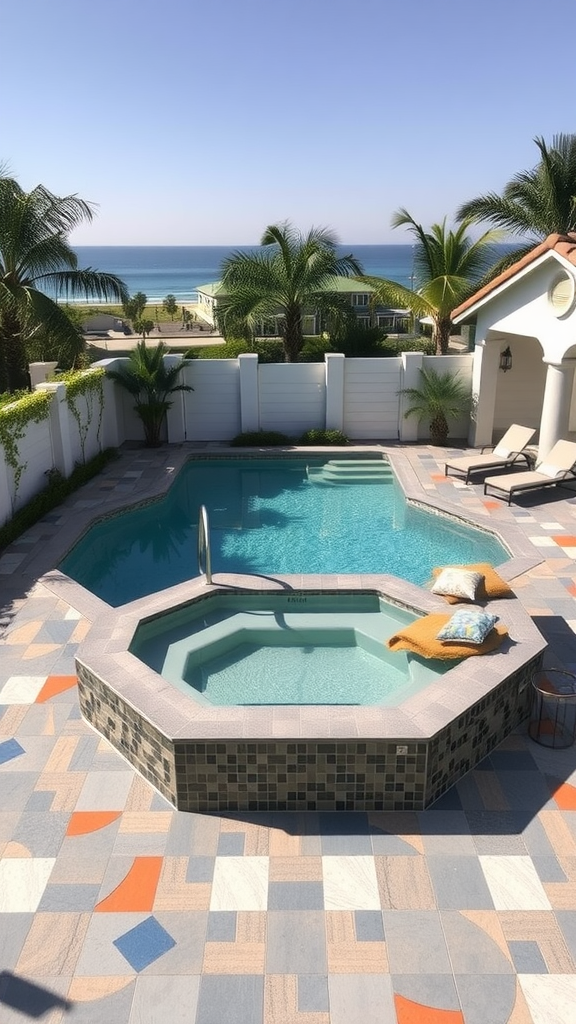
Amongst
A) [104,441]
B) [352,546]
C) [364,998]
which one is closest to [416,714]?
[364,998]

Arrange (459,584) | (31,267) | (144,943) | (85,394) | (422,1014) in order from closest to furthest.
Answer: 1. (422,1014)
2. (144,943)
3. (459,584)
4. (85,394)
5. (31,267)

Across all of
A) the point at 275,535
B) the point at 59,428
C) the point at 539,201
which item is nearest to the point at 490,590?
the point at 275,535

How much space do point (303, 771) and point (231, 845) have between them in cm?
86

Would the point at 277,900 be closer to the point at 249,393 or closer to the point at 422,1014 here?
the point at 422,1014

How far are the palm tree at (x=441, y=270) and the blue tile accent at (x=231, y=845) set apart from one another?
54.8 ft

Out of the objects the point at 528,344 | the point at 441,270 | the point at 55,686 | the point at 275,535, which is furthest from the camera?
the point at 441,270

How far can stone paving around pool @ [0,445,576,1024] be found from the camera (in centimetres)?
469

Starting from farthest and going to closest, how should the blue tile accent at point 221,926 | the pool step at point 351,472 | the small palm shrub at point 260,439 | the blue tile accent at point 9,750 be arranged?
the small palm shrub at point 260,439 → the pool step at point 351,472 → the blue tile accent at point 9,750 → the blue tile accent at point 221,926

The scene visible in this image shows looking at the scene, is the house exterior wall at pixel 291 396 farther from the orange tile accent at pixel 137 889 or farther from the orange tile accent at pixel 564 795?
the orange tile accent at pixel 137 889

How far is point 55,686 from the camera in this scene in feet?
27.0

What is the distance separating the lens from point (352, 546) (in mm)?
13164

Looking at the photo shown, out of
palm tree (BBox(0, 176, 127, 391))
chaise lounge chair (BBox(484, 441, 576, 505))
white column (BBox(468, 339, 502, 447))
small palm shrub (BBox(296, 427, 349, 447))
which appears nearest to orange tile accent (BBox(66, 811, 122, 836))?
chaise lounge chair (BBox(484, 441, 576, 505))

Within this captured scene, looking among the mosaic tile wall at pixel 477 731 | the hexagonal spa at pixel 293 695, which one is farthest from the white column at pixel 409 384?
the mosaic tile wall at pixel 477 731

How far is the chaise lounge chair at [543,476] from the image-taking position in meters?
14.4
